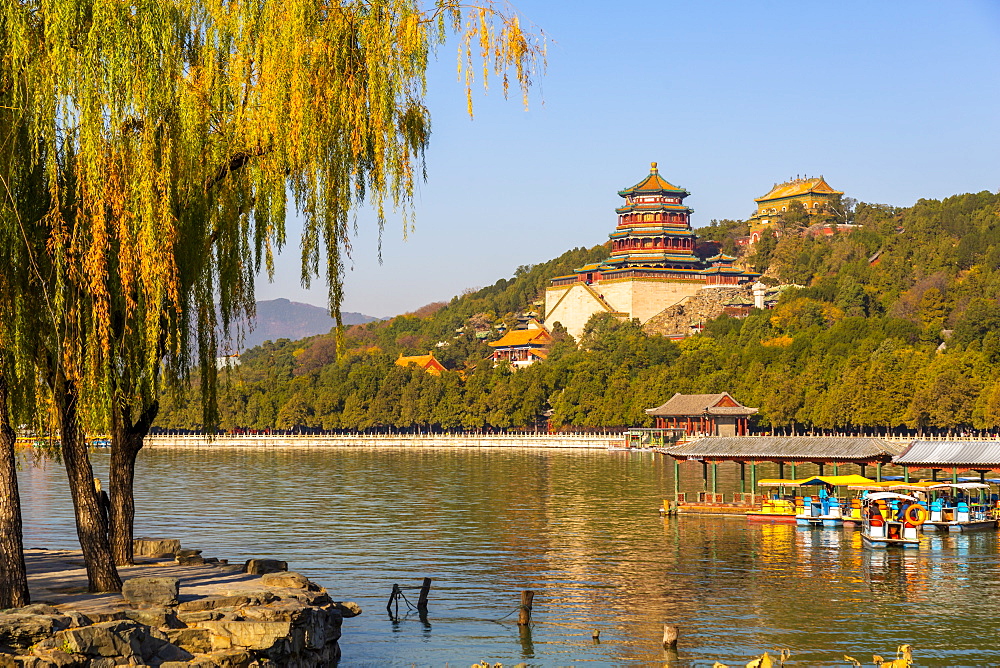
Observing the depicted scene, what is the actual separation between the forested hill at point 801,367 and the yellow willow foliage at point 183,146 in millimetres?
84236

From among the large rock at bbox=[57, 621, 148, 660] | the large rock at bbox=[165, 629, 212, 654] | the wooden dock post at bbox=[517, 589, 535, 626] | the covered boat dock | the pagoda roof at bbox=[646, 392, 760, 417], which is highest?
the pagoda roof at bbox=[646, 392, 760, 417]

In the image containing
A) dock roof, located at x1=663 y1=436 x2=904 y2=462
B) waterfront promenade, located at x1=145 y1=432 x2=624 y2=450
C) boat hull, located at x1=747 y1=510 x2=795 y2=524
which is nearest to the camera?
boat hull, located at x1=747 y1=510 x2=795 y2=524

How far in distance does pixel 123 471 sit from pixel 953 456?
38.4 m

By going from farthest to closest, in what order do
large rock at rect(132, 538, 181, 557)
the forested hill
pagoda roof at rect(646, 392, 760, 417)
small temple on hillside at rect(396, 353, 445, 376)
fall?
small temple on hillside at rect(396, 353, 445, 376)
pagoda roof at rect(646, 392, 760, 417)
the forested hill
large rock at rect(132, 538, 181, 557)

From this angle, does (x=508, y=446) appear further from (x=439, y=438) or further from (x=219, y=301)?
(x=219, y=301)

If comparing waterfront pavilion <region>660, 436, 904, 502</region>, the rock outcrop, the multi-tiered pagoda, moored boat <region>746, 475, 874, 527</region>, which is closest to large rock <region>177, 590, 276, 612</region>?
the rock outcrop

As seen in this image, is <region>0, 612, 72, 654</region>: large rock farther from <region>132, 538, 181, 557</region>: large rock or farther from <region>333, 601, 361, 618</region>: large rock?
<region>132, 538, 181, 557</region>: large rock

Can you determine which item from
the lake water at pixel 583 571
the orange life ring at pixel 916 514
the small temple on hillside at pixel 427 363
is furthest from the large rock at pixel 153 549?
the small temple on hillside at pixel 427 363

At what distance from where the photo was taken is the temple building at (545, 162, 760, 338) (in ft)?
571

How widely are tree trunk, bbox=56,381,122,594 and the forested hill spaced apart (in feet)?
277

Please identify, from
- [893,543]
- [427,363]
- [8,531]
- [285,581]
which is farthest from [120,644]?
[427,363]

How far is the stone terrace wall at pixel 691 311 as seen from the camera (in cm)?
16912

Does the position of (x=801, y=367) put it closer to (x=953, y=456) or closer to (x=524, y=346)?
(x=524, y=346)

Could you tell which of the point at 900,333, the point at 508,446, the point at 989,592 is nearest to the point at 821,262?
the point at 900,333
